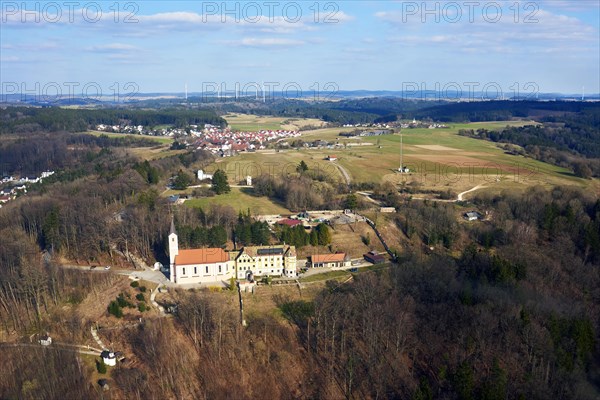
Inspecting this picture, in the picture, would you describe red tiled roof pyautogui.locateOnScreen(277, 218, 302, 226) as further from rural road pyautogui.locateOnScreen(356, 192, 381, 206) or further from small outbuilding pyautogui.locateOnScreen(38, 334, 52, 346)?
small outbuilding pyautogui.locateOnScreen(38, 334, 52, 346)

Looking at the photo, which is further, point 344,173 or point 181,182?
point 344,173

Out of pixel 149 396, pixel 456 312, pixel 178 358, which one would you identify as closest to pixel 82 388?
pixel 149 396

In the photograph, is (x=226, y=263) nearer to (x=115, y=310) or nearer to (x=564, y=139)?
(x=115, y=310)

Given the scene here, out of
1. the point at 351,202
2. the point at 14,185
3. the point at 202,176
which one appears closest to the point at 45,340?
the point at 351,202

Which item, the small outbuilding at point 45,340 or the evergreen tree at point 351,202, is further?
the evergreen tree at point 351,202

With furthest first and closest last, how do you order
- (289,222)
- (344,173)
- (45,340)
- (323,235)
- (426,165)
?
1. (426,165)
2. (344,173)
3. (289,222)
4. (323,235)
5. (45,340)

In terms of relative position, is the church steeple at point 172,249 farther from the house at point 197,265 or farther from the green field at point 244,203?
the green field at point 244,203

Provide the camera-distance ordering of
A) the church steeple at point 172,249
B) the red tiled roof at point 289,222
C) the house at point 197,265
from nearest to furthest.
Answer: the house at point 197,265 → the church steeple at point 172,249 → the red tiled roof at point 289,222

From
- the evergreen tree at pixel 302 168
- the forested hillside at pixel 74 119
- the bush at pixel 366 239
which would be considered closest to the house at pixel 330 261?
the bush at pixel 366 239
